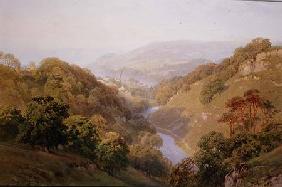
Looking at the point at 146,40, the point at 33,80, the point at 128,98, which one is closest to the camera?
the point at 33,80

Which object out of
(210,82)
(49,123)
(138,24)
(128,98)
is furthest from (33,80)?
(210,82)

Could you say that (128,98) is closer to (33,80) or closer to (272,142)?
(33,80)

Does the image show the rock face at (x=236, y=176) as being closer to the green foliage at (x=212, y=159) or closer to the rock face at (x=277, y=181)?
the green foliage at (x=212, y=159)

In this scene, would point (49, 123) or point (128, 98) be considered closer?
point (49, 123)

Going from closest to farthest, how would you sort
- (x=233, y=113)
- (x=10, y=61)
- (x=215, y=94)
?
(x=10, y=61) < (x=233, y=113) < (x=215, y=94)

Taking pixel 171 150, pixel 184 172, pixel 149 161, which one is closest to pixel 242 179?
pixel 184 172

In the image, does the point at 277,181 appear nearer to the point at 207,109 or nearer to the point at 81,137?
the point at 207,109
